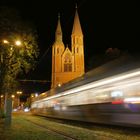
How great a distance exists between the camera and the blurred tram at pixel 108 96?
11.2 metres

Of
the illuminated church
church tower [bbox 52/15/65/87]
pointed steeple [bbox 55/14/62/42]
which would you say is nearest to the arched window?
the illuminated church

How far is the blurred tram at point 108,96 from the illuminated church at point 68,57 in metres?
75.1

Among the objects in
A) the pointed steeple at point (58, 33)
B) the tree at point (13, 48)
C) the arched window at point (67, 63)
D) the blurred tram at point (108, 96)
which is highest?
the pointed steeple at point (58, 33)

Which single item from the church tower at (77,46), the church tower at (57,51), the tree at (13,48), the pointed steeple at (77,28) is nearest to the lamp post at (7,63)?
the tree at (13,48)

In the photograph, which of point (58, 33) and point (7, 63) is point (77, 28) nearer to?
point (58, 33)

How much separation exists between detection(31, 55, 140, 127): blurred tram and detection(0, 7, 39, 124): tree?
4409 mm

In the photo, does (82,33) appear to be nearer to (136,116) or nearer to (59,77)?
(59,77)

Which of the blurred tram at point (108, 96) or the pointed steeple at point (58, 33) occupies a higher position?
the pointed steeple at point (58, 33)

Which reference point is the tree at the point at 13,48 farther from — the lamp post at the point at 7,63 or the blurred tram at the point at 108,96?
the blurred tram at the point at 108,96

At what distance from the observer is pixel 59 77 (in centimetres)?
9438

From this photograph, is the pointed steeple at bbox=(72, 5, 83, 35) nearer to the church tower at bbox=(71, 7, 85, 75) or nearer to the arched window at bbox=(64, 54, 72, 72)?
the church tower at bbox=(71, 7, 85, 75)

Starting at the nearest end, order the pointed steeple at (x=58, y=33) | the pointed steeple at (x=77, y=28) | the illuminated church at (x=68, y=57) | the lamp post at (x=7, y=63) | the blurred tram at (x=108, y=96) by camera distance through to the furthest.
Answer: the blurred tram at (x=108, y=96), the lamp post at (x=7, y=63), the illuminated church at (x=68, y=57), the pointed steeple at (x=77, y=28), the pointed steeple at (x=58, y=33)

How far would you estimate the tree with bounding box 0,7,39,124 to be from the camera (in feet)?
46.6

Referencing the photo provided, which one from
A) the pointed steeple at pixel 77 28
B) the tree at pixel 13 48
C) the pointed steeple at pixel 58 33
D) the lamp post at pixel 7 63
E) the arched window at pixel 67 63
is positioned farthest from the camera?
the pointed steeple at pixel 58 33
